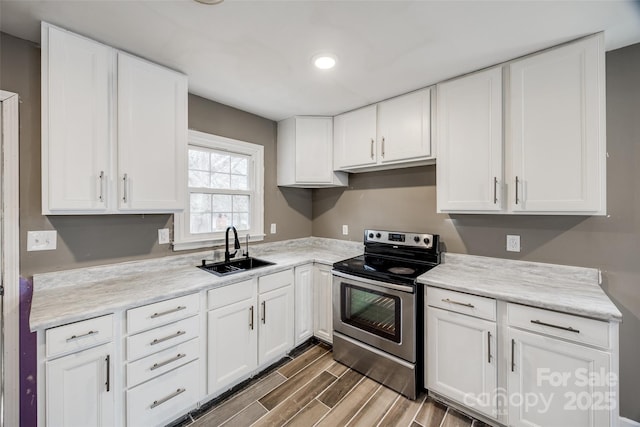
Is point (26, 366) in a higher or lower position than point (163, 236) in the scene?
lower

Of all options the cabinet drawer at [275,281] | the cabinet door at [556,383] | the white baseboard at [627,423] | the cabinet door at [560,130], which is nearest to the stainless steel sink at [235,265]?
the cabinet drawer at [275,281]

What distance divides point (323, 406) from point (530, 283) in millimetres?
1678

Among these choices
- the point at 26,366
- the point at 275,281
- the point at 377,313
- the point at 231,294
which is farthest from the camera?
the point at 275,281

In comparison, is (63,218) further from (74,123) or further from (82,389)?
(82,389)

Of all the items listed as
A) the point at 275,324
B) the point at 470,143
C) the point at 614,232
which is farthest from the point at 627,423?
the point at 275,324

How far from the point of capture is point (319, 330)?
Answer: 105 inches

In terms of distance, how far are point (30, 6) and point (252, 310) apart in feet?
7.25

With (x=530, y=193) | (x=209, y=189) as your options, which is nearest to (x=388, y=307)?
(x=530, y=193)

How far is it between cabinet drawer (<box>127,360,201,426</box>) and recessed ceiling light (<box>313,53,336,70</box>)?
2.22 metres

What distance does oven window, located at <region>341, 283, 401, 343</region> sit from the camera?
202 centimetres

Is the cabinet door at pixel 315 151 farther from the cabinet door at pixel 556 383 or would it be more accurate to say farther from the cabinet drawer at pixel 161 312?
the cabinet door at pixel 556 383

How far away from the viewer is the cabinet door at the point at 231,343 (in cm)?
188

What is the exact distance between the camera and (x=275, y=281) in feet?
7.57

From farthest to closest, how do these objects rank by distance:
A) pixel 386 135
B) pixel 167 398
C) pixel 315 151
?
pixel 315 151 → pixel 386 135 → pixel 167 398
